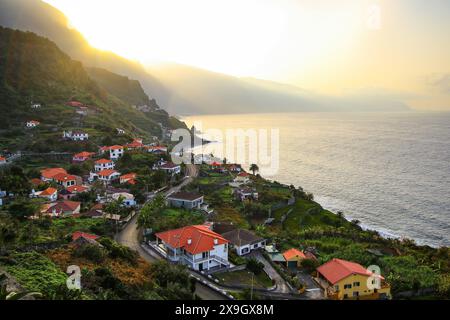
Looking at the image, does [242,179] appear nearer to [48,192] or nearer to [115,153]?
[115,153]

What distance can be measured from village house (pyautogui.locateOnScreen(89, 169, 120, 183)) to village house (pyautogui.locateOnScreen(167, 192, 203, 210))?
1522cm

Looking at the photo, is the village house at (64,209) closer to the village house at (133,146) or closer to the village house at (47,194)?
the village house at (47,194)

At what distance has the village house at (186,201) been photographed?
45625mm

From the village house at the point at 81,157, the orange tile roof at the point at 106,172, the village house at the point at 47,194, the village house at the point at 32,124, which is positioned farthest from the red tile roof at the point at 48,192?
the village house at the point at 32,124

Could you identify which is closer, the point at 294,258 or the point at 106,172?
the point at 294,258

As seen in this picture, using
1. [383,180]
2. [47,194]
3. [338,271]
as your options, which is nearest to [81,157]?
[47,194]

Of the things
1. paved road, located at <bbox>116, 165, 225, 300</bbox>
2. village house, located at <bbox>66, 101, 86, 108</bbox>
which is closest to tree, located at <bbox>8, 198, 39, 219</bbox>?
paved road, located at <bbox>116, 165, 225, 300</bbox>

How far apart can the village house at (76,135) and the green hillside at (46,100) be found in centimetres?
150

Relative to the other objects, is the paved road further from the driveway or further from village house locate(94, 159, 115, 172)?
village house locate(94, 159, 115, 172)

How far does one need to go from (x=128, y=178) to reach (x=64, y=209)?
16.2m

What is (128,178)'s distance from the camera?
56.0 m
